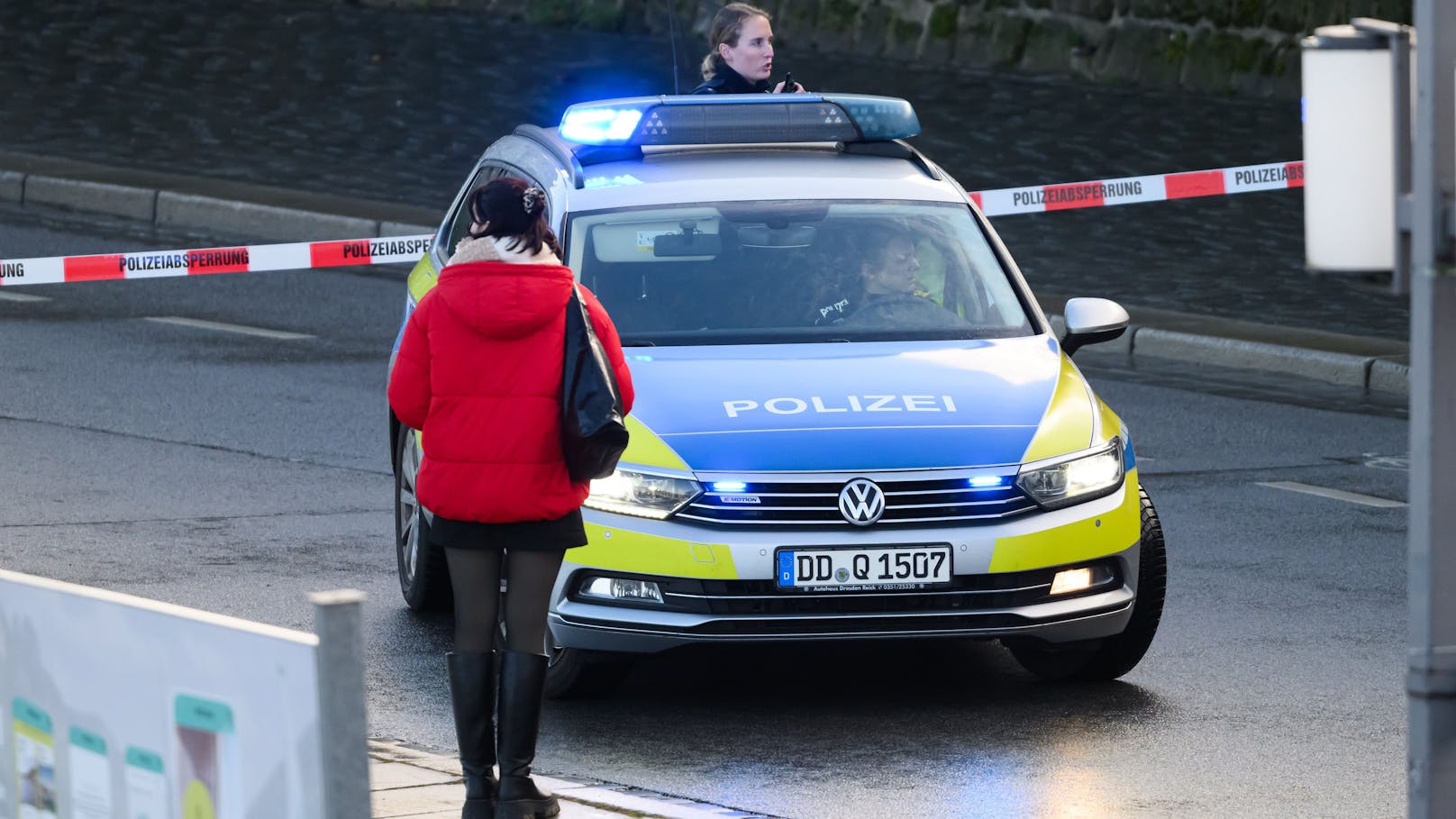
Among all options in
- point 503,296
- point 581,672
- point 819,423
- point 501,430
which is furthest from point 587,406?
point 581,672

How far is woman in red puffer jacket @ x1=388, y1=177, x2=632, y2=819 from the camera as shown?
20.0 feet

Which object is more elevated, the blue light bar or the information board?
the information board

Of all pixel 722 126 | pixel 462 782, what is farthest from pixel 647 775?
pixel 722 126

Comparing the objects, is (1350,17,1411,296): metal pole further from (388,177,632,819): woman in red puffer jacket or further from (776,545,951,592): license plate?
(776,545,951,592): license plate

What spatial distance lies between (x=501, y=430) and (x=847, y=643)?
1519 mm

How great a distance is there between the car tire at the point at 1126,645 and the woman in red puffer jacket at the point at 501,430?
1942 mm

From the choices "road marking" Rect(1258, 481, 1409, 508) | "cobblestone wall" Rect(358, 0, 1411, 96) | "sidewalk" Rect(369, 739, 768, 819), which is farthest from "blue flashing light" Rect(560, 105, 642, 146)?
"cobblestone wall" Rect(358, 0, 1411, 96)

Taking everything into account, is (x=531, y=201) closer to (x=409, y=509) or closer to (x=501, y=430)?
(x=501, y=430)

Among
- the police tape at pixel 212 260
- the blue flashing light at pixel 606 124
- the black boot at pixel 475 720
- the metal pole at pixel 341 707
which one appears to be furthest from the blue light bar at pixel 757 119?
the metal pole at pixel 341 707

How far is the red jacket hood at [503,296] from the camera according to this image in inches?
239

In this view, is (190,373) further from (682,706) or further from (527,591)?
(527,591)

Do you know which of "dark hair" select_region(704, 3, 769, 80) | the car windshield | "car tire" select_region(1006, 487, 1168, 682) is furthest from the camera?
"dark hair" select_region(704, 3, 769, 80)

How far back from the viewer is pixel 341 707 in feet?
11.7

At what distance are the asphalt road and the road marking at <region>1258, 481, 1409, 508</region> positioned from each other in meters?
0.05
